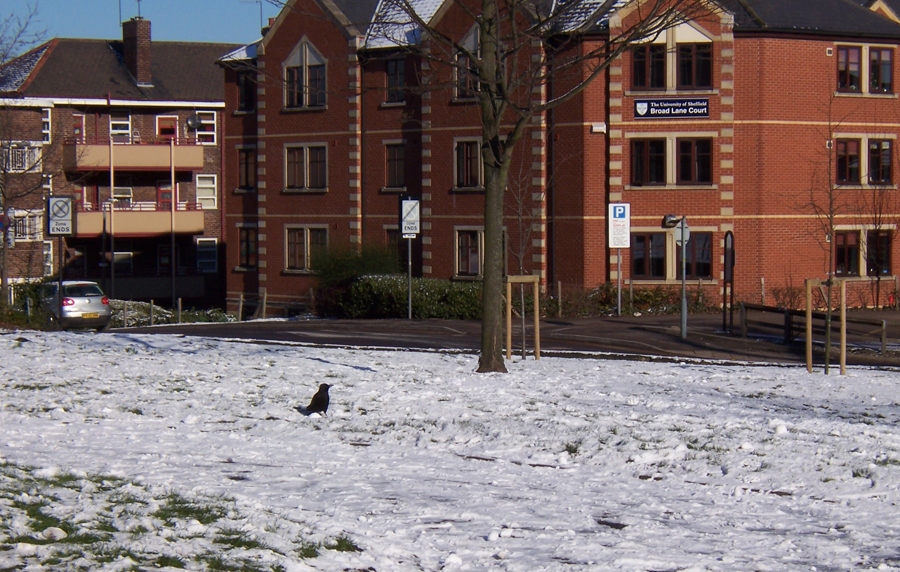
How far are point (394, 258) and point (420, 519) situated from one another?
2785 centimetres

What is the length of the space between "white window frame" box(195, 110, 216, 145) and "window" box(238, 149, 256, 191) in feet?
47.0

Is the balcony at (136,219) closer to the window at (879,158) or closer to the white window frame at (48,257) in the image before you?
the white window frame at (48,257)

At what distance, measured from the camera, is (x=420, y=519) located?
5.90 m

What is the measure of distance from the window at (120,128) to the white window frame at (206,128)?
12.0ft

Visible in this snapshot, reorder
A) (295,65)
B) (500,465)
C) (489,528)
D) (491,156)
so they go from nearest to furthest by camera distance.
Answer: (489,528)
(500,465)
(491,156)
(295,65)

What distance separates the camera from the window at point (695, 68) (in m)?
31.8

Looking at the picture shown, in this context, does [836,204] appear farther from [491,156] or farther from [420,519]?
[420,519]

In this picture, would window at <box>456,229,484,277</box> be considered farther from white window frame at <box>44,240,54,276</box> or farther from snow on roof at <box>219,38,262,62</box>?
white window frame at <box>44,240,54,276</box>

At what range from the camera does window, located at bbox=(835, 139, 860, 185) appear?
3300 centimetres

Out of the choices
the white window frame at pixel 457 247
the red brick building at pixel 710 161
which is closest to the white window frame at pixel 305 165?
the red brick building at pixel 710 161

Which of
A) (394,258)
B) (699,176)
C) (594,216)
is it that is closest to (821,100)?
(699,176)

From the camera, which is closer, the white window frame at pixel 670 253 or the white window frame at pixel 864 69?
the white window frame at pixel 670 253

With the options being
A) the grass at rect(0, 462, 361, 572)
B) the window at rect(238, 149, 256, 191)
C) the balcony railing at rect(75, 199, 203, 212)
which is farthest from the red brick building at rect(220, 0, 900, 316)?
the grass at rect(0, 462, 361, 572)

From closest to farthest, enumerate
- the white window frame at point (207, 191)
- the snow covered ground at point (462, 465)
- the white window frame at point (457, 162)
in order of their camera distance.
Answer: the snow covered ground at point (462, 465), the white window frame at point (457, 162), the white window frame at point (207, 191)
